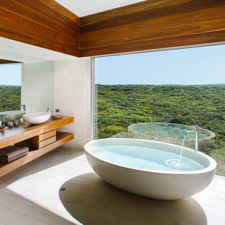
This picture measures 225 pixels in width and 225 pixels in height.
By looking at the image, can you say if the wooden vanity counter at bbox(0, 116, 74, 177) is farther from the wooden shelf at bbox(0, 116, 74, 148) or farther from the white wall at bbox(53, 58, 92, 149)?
the white wall at bbox(53, 58, 92, 149)

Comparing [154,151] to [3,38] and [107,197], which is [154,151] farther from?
[3,38]

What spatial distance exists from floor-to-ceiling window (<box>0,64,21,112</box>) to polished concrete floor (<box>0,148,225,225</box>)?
1.15m

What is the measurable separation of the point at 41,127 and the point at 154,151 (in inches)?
75.3

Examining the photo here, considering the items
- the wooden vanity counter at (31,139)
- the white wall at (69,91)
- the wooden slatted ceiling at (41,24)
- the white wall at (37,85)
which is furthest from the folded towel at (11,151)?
the wooden slatted ceiling at (41,24)

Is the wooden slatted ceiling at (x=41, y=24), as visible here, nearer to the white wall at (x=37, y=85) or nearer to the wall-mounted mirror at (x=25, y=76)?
the wall-mounted mirror at (x=25, y=76)

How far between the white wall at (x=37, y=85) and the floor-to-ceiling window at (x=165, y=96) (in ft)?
3.65

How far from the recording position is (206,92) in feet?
9.55

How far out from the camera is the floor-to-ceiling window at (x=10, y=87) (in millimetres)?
2842

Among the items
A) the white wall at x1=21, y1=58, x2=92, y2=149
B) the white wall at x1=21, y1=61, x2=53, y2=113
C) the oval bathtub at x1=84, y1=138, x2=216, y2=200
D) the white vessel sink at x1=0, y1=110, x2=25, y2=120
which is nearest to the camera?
the oval bathtub at x1=84, y1=138, x2=216, y2=200

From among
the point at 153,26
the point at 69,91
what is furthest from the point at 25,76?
the point at 153,26

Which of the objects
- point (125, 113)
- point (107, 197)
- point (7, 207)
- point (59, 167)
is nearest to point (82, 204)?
point (107, 197)

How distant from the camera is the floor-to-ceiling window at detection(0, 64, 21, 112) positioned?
284 centimetres

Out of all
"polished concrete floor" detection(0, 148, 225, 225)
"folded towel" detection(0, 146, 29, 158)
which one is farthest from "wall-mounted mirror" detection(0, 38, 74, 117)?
"polished concrete floor" detection(0, 148, 225, 225)

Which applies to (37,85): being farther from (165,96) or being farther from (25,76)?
(165,96)
